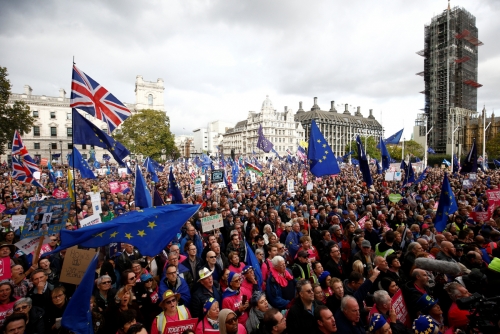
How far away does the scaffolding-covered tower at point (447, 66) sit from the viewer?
5659cm

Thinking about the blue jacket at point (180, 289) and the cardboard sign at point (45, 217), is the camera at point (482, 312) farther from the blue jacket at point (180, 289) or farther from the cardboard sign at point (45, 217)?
the cardboard sign at point (45, 217)

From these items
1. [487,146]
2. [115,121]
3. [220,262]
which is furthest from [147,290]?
[487,146]

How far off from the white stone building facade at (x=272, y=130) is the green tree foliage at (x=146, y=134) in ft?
127

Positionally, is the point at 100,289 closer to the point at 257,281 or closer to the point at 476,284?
the point at 257,281

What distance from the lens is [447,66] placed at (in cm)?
5591

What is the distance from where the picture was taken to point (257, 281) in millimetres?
4645

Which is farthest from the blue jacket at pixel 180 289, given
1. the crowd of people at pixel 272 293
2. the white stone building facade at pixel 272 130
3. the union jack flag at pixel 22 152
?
the white stone building facade at pixel 272 130

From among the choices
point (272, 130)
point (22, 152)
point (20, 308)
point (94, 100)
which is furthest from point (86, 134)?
point (272, 130)

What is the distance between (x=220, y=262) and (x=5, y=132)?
29.6 metres

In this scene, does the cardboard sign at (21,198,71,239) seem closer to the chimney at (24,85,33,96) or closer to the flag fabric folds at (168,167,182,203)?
the flag fabric folds at (168,167,182,203)

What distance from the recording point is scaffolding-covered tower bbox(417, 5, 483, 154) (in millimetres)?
56594

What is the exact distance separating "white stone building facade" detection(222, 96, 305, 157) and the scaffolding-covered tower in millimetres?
39263

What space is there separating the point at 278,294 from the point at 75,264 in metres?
3.17

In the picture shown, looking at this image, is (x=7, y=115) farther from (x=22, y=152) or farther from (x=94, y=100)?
(x=94, y=100)
